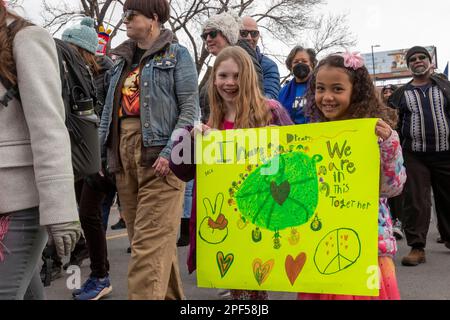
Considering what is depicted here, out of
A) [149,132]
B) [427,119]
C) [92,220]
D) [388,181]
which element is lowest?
[92,220]

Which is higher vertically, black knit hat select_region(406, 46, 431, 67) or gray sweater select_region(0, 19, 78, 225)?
black knit hat select_region(406, 46, 431, 67)

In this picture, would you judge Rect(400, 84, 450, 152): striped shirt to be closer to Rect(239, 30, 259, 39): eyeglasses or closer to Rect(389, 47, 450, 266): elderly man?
Rect(389, 47, 450, 266): elderly man

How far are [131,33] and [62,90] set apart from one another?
1.40 m

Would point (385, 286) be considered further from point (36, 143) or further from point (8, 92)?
point (8, 92)

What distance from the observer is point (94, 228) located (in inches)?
165

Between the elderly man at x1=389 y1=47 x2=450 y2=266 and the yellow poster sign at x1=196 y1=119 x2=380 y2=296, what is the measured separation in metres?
3.27

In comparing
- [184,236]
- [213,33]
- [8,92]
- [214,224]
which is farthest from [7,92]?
[184,236]

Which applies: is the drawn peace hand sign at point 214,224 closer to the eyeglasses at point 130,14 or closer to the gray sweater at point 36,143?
the gray sweater at point 36,143

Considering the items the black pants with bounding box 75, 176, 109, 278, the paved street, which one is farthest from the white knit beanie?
the paved street

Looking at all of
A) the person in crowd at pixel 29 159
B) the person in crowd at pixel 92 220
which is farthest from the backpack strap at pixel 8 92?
the person in crowd at pixel 92 220

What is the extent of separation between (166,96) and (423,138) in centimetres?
306

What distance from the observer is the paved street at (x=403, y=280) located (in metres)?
4.22

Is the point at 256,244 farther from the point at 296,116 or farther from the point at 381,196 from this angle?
the point at 296,116

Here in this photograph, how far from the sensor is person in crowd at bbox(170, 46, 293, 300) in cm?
295
